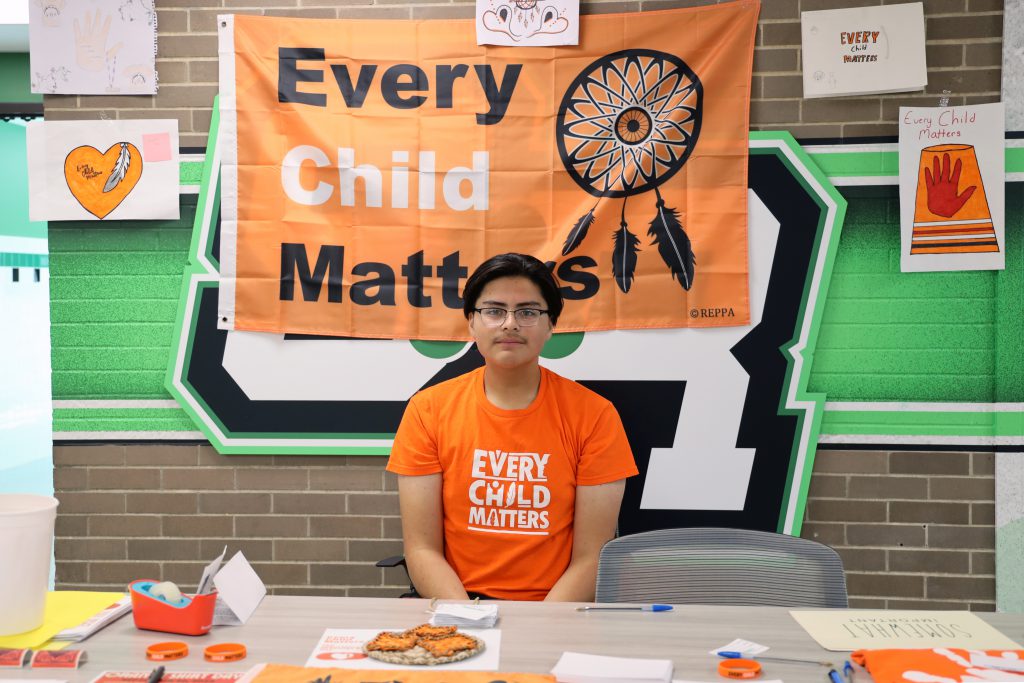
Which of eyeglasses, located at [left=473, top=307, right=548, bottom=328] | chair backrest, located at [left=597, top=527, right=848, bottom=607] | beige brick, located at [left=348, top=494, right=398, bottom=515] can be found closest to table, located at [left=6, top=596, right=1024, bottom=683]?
chair backrest, located at [left=597, top=527, right=848, bottom=607]

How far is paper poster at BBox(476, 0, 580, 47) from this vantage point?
2844 millimetres

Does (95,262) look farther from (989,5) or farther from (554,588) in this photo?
(989,5)

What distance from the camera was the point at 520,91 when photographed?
2879 millimetres

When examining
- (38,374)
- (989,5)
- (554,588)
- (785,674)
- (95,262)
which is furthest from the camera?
(38,374)

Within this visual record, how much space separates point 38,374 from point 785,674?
5157 mm

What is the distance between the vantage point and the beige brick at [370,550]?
2994 mm

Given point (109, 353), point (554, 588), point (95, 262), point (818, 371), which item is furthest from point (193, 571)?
point (818, 371)

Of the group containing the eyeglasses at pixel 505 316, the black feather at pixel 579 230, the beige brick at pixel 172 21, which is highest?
the beige brick at pixel 172 21

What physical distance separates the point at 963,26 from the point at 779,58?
0.59 m

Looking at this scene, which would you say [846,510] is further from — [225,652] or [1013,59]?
[225,652]

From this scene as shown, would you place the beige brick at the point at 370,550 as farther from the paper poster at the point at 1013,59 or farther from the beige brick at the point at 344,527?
the paper poster at the point at 1013,59

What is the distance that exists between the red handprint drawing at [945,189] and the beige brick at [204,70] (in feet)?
7.72

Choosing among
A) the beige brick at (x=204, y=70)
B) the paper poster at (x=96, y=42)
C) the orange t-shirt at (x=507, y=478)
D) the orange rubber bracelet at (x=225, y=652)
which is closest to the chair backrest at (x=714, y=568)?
the orange t-shirt at (x=507, y=478)

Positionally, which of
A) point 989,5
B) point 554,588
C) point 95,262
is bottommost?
point 554,588
